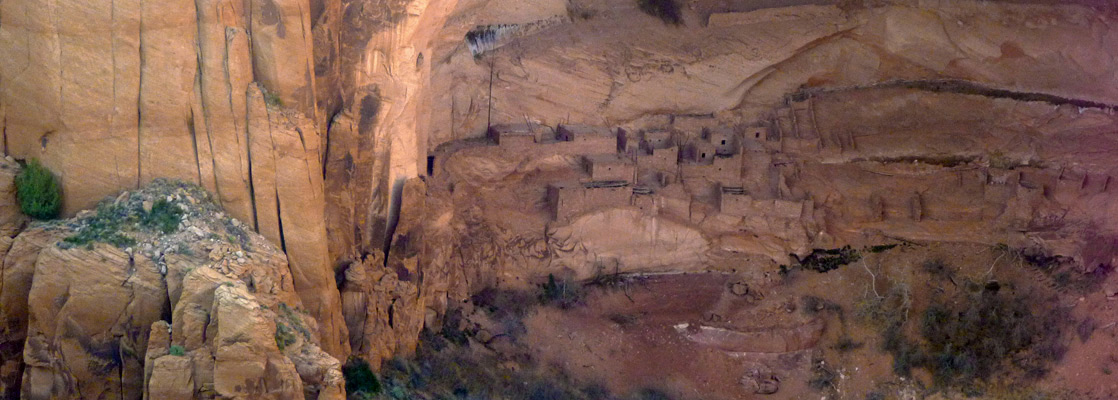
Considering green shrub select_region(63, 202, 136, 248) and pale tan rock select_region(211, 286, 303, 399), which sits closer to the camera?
pale tan rock select_region(211, 286, 303, 399)

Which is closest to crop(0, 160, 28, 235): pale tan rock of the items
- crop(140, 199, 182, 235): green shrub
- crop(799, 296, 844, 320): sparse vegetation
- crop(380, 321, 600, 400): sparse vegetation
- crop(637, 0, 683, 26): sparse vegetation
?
crop(140, 199, 182, 235): green shrub

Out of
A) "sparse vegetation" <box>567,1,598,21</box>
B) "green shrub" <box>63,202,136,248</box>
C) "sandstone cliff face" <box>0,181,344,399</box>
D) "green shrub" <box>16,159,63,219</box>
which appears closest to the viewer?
"sandstone cliff face" <box>0,181,344,399</box>

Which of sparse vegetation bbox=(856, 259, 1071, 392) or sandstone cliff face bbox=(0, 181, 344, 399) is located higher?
sandstone cliff face bbox=(0, 181, 344, 399)

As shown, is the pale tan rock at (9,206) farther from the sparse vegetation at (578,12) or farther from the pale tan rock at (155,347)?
the sparse vegetation at (578,12)

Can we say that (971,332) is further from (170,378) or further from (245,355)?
(170,378)

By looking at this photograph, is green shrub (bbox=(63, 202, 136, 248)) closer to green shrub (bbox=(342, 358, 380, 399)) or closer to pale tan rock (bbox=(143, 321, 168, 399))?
pale tan rock (bbox=(143, 321, 168, 399))

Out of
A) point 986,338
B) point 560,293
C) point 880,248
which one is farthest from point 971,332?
point 560,293
